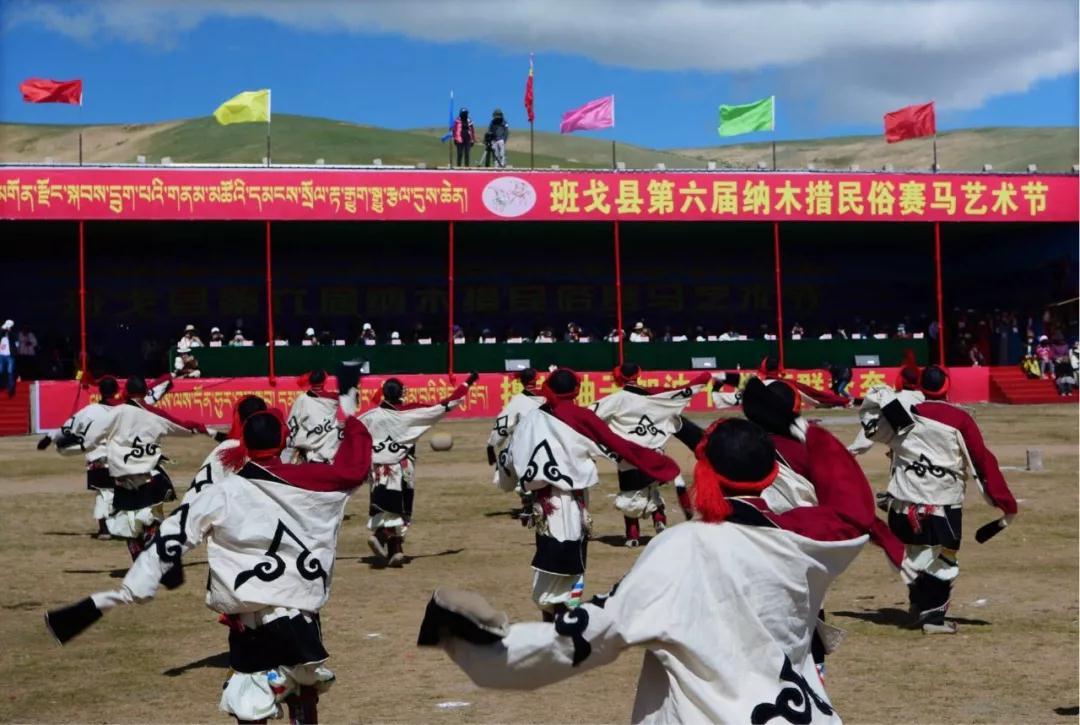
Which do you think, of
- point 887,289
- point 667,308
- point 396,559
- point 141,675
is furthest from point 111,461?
point 887,289

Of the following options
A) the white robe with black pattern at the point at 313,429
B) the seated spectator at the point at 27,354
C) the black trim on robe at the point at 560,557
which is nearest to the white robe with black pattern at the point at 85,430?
the white robe with black pattern at the point at 313,429

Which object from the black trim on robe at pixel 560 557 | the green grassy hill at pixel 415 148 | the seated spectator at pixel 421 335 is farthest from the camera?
the green grassy hill at pixel 415 148

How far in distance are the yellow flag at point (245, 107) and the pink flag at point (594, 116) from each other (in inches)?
306

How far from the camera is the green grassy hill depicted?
309 ft

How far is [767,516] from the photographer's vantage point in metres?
4.82

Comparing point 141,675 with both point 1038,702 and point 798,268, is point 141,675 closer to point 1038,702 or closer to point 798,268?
point 1038,702

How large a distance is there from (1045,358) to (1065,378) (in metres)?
0.88

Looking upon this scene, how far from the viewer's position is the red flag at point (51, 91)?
1403 inches

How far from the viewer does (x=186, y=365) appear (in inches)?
1342

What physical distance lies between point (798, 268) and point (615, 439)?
36456mm

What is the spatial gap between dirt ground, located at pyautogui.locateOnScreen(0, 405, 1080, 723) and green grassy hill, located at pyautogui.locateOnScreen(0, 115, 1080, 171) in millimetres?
60051

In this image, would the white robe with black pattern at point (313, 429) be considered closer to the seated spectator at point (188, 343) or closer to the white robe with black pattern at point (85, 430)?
the white robe with black pattern at point (85, 430)

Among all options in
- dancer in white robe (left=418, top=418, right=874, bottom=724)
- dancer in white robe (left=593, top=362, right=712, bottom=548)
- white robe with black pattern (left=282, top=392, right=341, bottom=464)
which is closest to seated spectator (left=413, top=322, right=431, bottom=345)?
white robe with black pattern (left=282, top=392, right=341, bottom=464)

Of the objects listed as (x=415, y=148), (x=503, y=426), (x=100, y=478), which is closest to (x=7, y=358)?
(x=100, y=478)
